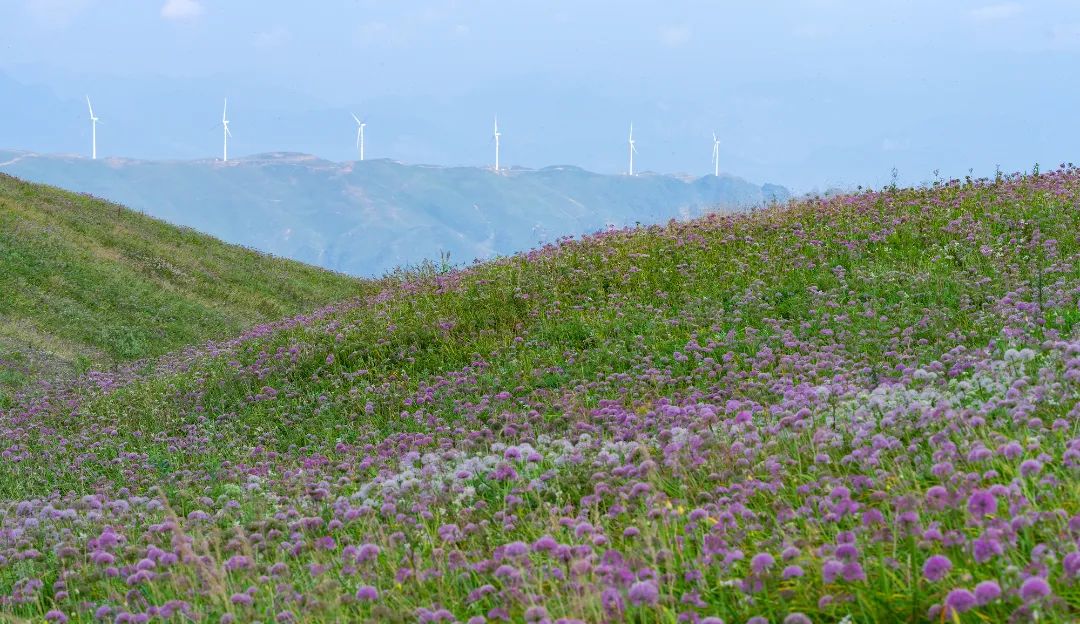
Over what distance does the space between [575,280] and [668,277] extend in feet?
5.17

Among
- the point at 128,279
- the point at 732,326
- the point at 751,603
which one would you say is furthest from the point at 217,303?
the point at 751,603

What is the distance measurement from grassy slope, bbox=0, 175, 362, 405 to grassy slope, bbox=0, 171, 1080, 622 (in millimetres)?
4934

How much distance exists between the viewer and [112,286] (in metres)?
26.2

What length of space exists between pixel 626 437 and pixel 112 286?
72.7 ft

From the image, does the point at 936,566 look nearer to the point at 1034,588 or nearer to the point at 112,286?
the point at 1034,588

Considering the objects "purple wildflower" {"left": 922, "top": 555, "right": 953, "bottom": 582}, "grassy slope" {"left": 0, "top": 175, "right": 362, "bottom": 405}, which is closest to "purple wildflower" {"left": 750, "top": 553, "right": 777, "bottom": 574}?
"purple wildflower" {"left": 922, "top": 555, "right": 953, "bottom": 582}

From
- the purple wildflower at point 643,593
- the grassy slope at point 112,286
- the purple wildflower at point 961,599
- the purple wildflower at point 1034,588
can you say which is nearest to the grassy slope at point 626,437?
the purple wildflower at point 643,593

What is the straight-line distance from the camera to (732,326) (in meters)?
11.4

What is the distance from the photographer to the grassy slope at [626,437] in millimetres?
4074

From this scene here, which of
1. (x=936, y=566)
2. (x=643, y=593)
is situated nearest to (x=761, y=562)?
(x=643, y=593)

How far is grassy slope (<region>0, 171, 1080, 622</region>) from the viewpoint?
Answer: 407cm

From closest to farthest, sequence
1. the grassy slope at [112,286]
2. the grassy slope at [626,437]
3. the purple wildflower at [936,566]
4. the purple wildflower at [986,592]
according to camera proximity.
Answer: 1. the purple wildflower at [986,592]
2. the purple wildflower at [936,566]
3. the grassy slope at [626,437]
4. the grassy slope at [112,286]

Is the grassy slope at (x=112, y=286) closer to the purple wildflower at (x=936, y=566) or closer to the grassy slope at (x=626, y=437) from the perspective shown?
the grassy slope at (x=626, y=437)

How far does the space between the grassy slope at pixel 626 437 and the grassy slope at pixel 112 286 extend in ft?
16.2
